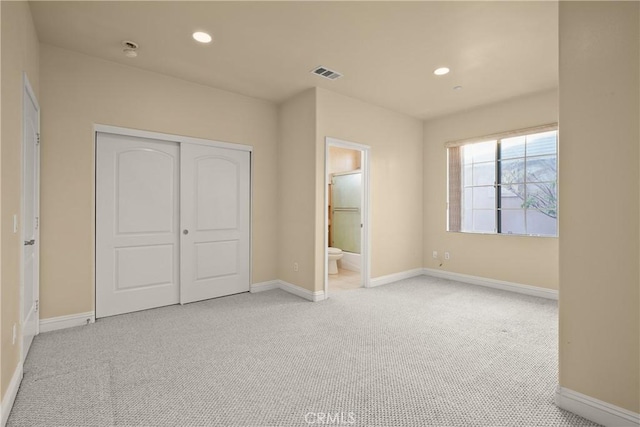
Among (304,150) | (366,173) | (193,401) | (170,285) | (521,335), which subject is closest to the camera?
(193,401)

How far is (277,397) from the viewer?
1.90 metres

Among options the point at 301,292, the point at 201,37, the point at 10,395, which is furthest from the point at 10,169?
the point at 301,292

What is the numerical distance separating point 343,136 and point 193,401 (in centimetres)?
339

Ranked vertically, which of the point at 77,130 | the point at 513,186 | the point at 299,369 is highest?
the point at 77,130

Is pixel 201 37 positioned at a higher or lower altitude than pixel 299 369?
higher

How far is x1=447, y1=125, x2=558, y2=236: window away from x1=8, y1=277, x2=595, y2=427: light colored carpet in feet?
4.36

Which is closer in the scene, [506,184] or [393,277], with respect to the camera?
[506,184]

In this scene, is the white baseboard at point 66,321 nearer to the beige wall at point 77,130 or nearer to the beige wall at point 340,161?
the beige wall at point 77,130

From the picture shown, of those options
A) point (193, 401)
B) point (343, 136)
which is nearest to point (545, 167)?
point (343, 136)

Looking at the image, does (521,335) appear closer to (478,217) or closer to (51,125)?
(478,217)

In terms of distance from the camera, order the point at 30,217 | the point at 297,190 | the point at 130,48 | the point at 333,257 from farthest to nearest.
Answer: the point at 333,257 < the point at 297,190 < the point at 130,48 < the point at 30,217

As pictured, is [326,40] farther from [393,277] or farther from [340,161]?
[340,161]

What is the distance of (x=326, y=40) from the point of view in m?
2.83

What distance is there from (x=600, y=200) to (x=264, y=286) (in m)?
3.76
